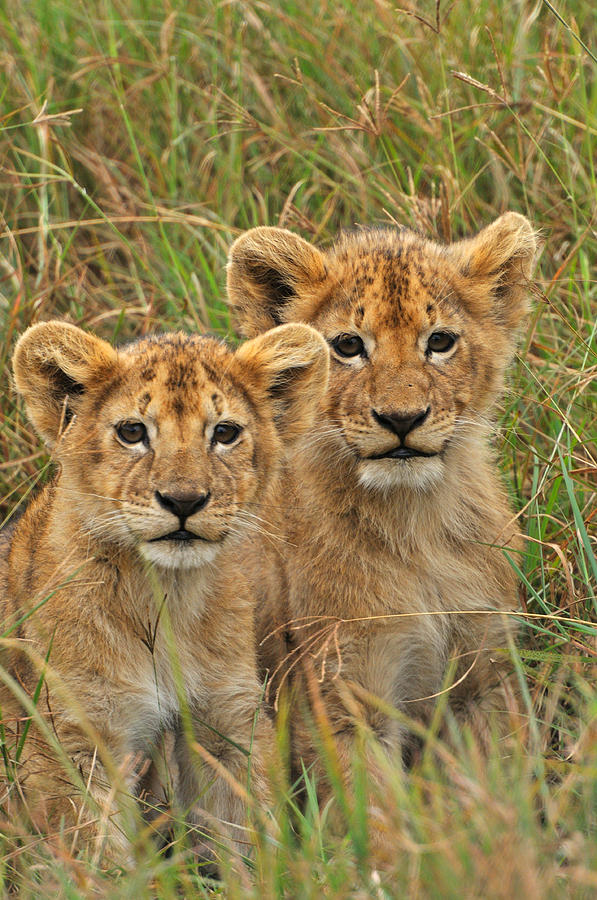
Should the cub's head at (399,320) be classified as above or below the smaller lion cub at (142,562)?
above

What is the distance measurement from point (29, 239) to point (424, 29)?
2396mm

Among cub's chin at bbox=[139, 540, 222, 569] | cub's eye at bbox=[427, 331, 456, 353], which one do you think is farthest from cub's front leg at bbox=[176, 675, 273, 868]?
cub's eye at bbox=[427, 331, 456, 353]

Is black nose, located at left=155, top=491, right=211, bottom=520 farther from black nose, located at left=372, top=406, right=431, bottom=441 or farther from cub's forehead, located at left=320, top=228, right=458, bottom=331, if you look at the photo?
cub's forehead, located at left=320, top=228, right=458, bottom=331

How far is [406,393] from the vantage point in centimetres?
412

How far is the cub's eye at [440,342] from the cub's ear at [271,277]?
49 cm

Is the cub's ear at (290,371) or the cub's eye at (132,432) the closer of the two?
the cub's eye at (132,432)

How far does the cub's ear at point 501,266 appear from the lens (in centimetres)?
474

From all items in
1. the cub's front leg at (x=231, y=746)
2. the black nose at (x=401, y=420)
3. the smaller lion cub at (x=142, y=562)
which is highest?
the black nose at (x=401, y=420)

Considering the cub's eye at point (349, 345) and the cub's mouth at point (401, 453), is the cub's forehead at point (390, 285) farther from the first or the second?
the cub's mouth at point (401, 453)

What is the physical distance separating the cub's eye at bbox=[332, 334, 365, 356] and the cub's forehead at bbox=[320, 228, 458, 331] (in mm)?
55

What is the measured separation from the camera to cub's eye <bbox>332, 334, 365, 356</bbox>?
14.4ft

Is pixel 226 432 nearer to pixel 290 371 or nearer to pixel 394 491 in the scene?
pixel 290 371

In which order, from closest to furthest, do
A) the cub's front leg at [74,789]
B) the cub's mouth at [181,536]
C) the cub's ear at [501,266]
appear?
the cub's front leg at [74,789]
the cub's mouth at [181,536]
the cub's ear at [501,266]

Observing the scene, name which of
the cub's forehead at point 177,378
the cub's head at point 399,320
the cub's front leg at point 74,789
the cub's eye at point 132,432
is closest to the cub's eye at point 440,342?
the cub's head at point 399,320
